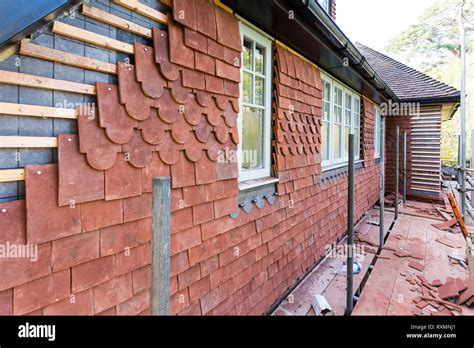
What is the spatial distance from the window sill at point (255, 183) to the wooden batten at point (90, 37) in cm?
139

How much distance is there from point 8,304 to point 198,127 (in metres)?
1.40

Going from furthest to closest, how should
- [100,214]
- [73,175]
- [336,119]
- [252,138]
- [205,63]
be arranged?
[336,119], [252,138], [205,63], [100,214], [73,175]

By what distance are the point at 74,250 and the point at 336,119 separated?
4690 mm

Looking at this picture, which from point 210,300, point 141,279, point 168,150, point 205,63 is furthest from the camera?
point 210,300

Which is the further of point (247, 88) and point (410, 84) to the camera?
point (410, 84)

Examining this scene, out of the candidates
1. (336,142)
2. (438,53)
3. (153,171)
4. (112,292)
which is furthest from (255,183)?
(438,53)

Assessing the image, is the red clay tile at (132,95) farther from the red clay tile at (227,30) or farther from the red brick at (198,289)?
the red brick at (198,289)

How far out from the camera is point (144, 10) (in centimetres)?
154

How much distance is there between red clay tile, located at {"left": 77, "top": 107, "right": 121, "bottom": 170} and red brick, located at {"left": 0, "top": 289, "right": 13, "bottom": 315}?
2.05 ft

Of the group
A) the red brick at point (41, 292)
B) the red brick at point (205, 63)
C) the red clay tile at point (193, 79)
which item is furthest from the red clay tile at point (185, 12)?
the red brick at point (41, 292)

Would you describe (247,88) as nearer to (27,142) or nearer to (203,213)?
(203,213)

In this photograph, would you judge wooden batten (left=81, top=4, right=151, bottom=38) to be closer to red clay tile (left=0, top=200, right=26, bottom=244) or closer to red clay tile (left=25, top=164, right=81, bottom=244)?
red clay tile (left=25, top=164, right=81, bottom=244)

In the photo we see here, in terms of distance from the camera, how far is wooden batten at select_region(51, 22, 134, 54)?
1.20 metres

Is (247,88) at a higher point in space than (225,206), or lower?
higher
